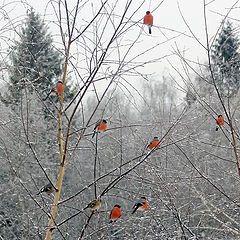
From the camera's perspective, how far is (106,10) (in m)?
2.32

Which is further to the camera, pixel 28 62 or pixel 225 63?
pixel 225 63

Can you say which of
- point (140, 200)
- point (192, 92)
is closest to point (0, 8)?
point (192, 92)

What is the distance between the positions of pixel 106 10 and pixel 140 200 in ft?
7.10

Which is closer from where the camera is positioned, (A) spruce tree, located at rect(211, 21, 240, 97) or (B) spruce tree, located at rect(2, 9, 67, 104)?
(B) spruce tree, located at rect(2, 9, 67, 104)

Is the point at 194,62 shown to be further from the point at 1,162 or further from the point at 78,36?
the point at 1,162

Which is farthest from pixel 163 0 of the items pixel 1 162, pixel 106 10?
pixel 1 162

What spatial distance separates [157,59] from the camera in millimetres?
2260

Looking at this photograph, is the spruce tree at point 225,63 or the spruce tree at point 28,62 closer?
the spruce tree at point 28,62

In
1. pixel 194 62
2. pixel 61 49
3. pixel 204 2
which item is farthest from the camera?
pixel 194 62

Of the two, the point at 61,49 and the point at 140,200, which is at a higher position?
the point at 61,49

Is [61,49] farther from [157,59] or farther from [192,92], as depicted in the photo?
[192,92]

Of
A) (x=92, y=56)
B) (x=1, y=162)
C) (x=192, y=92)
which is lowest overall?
(x=1, y=162)

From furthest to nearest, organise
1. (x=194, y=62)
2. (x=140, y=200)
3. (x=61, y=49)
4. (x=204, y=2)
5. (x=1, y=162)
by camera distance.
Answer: (x=1, y=162) → (x=140, y=200) → (x=194, y=62) → (x=204, y=2) → (x=61, y=49)

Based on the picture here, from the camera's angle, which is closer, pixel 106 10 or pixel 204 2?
pixel 106 10
